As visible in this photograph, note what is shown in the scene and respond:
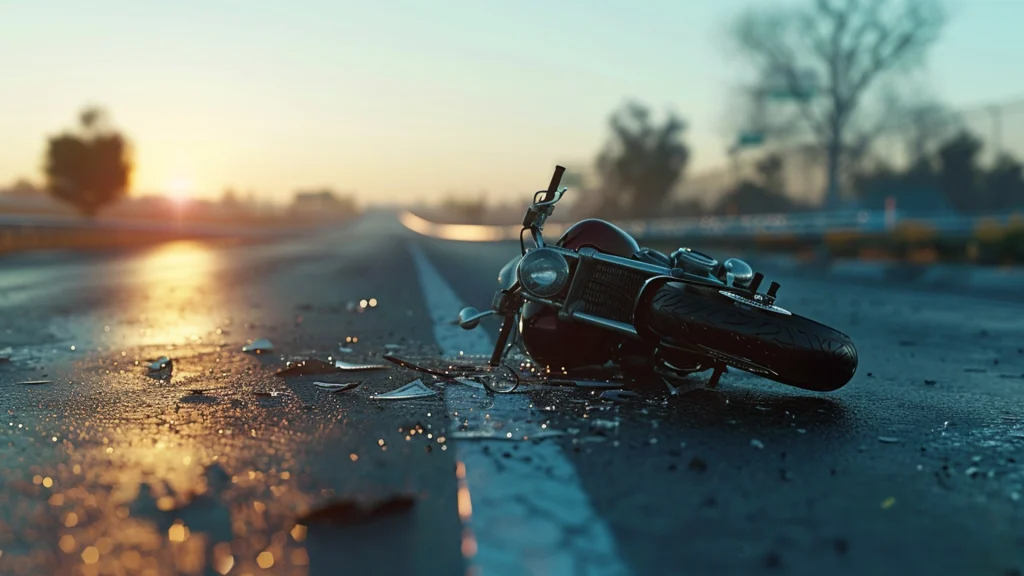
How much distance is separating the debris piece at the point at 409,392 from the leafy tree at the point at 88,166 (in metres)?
64.9

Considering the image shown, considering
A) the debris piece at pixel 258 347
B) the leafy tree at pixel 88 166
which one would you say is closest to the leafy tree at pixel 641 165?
the leafy tree at pixel 88 166

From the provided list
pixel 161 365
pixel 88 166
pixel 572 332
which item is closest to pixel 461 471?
pixel 572 332

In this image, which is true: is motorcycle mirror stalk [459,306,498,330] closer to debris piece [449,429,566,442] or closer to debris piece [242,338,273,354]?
debris piece [449,429,566,442]

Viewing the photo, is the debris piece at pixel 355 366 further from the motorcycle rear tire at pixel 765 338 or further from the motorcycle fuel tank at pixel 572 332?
the motorcycle rear tire at pixel 765 338

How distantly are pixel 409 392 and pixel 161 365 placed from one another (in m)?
2.08

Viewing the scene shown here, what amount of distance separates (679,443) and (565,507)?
1021 millimetres

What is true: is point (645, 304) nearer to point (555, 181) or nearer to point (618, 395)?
point (618, 395)

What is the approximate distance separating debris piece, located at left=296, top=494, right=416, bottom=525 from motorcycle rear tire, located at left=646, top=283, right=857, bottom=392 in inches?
83.6

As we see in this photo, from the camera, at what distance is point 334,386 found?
213 inches

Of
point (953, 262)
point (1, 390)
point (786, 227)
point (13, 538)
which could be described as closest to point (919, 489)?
point (13, 538)

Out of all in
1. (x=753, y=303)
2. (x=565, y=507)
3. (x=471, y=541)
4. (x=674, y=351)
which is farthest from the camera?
(x=674, y=351)

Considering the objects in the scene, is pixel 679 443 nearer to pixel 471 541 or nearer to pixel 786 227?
pixel 471 541

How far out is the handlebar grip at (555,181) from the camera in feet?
17.7

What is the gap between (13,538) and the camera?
9.12 ft
